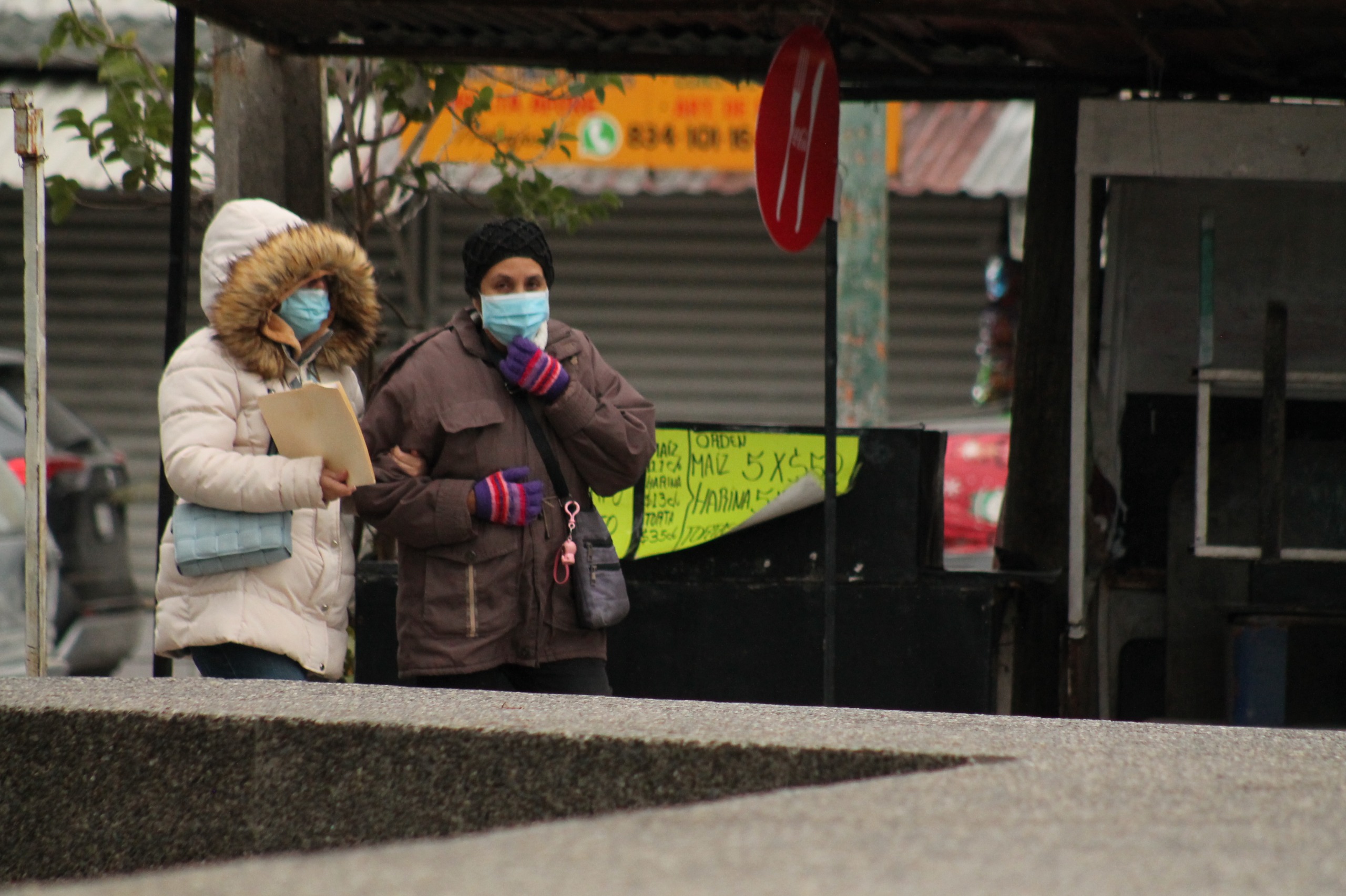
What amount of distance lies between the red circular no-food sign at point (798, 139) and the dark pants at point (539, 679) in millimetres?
1364

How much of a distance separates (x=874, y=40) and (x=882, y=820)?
3.75 m

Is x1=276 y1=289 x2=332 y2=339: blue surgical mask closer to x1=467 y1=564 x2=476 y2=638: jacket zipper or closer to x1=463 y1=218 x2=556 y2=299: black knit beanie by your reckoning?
x1=463 y1=218 x2=556 y2=299: black knit beanie

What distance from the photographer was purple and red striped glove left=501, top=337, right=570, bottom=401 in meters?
3.64

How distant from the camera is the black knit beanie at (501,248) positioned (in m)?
3.75

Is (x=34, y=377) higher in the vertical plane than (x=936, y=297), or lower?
lower

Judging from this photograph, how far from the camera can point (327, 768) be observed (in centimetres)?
263

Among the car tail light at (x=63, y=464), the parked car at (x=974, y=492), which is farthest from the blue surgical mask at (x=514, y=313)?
the parked car at (x=974, y=492)

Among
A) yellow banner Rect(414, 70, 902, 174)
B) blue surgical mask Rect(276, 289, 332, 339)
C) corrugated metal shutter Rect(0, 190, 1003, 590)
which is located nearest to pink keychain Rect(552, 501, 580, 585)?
blue surgical mask Rect(276, 289, 332, 339)

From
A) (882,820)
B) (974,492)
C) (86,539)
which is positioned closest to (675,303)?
(974,492)

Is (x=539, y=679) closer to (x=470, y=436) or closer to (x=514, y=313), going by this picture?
(x=470, y=436)

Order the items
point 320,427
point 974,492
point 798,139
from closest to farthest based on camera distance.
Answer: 1. point 320,427
2. point 798,139
3. point 974,492

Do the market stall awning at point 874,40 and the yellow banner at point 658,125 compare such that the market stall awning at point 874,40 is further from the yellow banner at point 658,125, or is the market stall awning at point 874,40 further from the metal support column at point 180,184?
the yellow banner at point 658,125

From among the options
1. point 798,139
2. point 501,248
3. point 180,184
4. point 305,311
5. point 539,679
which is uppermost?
point 798,139

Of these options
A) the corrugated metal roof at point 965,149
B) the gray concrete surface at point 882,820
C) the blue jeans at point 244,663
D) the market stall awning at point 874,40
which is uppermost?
the corrugated metal roof at point 965,149
